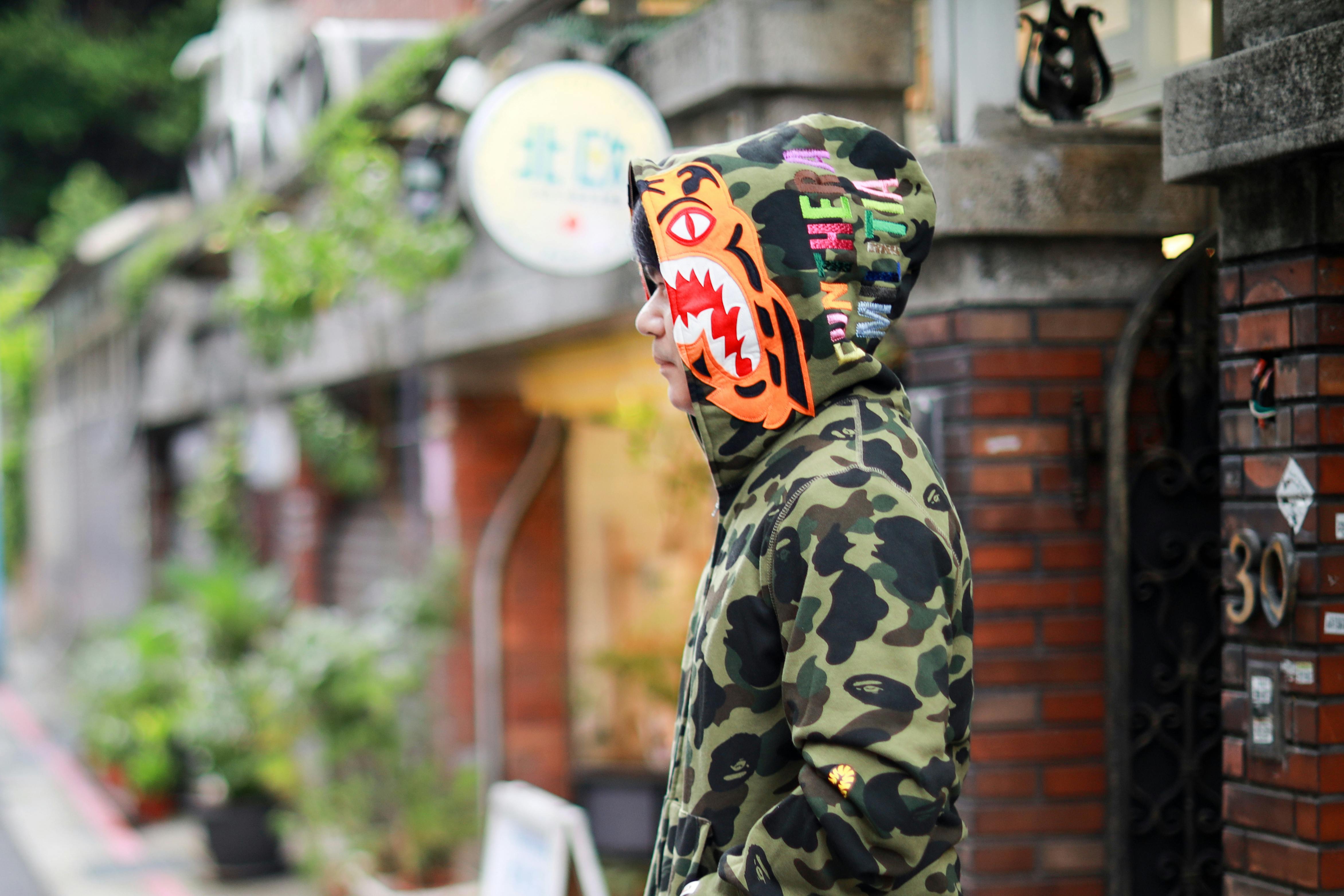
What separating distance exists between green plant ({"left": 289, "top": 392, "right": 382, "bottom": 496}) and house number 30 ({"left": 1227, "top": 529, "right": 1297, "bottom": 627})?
17.2 feet

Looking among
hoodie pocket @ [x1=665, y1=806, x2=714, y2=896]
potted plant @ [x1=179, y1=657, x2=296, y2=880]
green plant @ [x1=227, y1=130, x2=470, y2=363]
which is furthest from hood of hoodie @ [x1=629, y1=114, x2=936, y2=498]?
potted plant @ [x1=179, y1=657, x2=296, y2=880]

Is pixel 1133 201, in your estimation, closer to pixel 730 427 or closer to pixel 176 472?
pixel 730 427

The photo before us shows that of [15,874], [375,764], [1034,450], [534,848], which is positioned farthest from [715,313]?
[15,874]

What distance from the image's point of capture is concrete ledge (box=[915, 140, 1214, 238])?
3.23 meters

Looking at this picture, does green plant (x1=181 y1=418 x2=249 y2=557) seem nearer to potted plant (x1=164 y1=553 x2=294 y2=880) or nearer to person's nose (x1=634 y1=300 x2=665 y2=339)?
potted plant (x1=164 y1=553 x2=294 y2=880)

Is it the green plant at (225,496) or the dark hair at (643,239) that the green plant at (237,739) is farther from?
the dark hair at (643,239)

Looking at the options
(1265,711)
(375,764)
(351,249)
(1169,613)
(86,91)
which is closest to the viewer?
(1265,711)

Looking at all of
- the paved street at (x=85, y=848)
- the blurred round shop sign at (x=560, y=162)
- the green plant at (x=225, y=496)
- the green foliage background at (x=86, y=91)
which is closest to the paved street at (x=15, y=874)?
the paved street at (x=85, y=848)

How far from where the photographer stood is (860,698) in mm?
1461


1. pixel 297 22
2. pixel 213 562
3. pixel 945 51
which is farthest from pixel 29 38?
pixel 945 51

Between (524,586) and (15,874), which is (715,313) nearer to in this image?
(524,586)

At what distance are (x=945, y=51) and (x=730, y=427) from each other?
2118 millimetres

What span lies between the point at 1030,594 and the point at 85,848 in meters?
6.93

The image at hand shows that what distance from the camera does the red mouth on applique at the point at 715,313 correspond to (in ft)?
5.48
